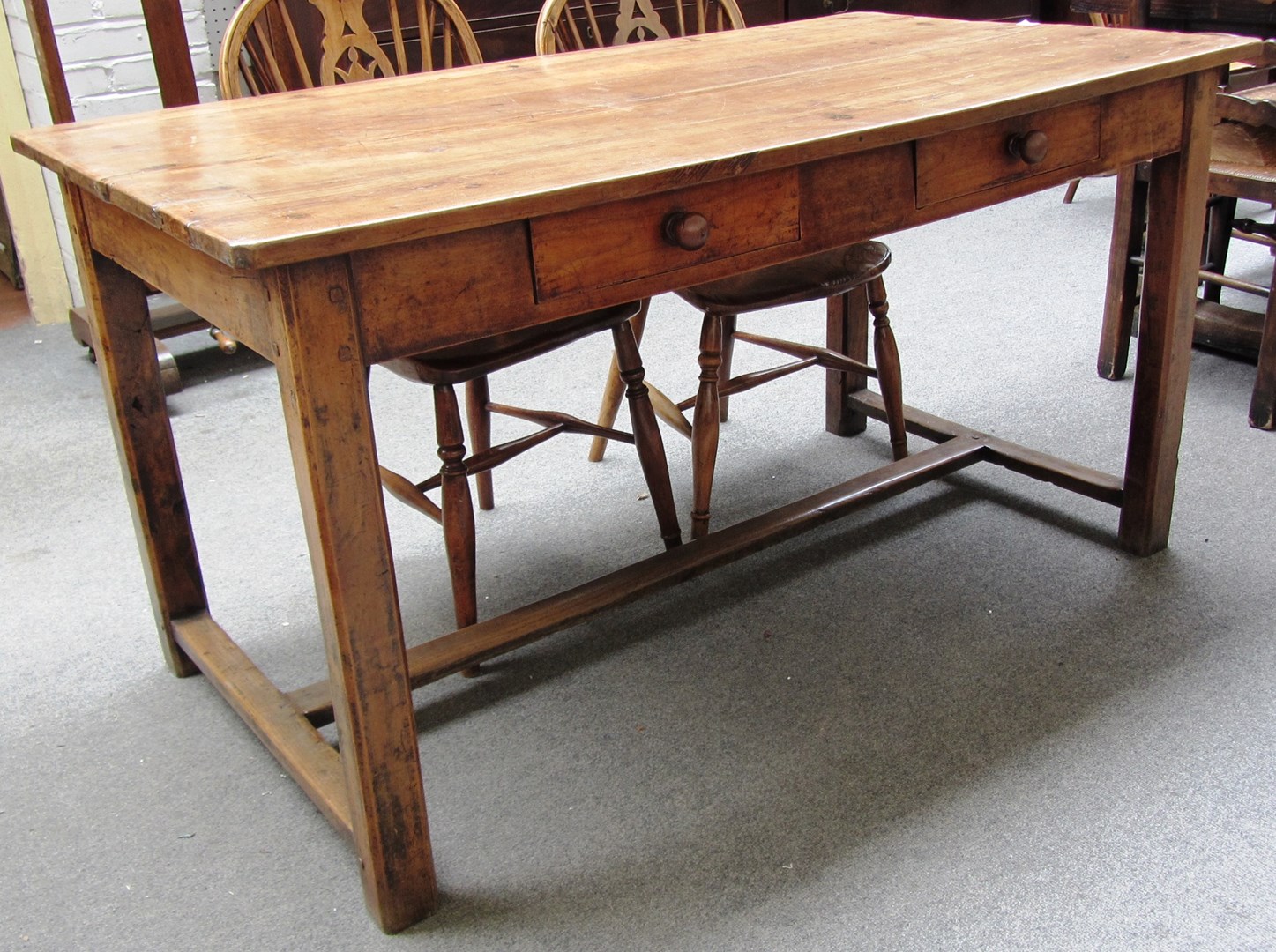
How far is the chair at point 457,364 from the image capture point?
1787 millimetres

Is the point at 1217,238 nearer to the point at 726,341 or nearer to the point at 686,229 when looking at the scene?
the point at 726,341

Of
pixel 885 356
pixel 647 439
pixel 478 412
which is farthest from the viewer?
pixel 885 356

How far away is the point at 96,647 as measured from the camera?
1.99 meters

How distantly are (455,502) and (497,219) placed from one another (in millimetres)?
687

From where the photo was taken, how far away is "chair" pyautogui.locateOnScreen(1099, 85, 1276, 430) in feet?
7.84

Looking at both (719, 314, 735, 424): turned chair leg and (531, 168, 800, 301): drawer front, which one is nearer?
(531, 168, 800, 301): drawer front

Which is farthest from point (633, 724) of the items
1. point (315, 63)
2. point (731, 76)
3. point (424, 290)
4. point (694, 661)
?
point (315, 63)

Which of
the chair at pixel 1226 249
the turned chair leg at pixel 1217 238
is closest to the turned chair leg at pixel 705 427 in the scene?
the chair at pixel 1226 249

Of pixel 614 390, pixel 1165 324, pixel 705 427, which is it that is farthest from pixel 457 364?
pixel 1165 324

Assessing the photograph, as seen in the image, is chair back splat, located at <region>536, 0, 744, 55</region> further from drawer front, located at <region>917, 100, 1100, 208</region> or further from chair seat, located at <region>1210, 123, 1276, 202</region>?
chair seat, located at <region>1210, 123, 1276, 202</region>

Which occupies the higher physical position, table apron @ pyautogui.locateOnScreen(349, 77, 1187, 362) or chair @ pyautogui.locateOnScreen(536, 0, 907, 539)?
table apron @ pyautogui.locateOnScreen(349, 77, 1187, 362)

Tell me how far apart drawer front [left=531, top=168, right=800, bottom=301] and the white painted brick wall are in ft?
7.35

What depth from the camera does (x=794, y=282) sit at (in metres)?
2.01

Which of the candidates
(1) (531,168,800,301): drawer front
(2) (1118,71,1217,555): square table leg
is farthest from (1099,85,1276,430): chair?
(1) (531,168,800,301): drawer front
